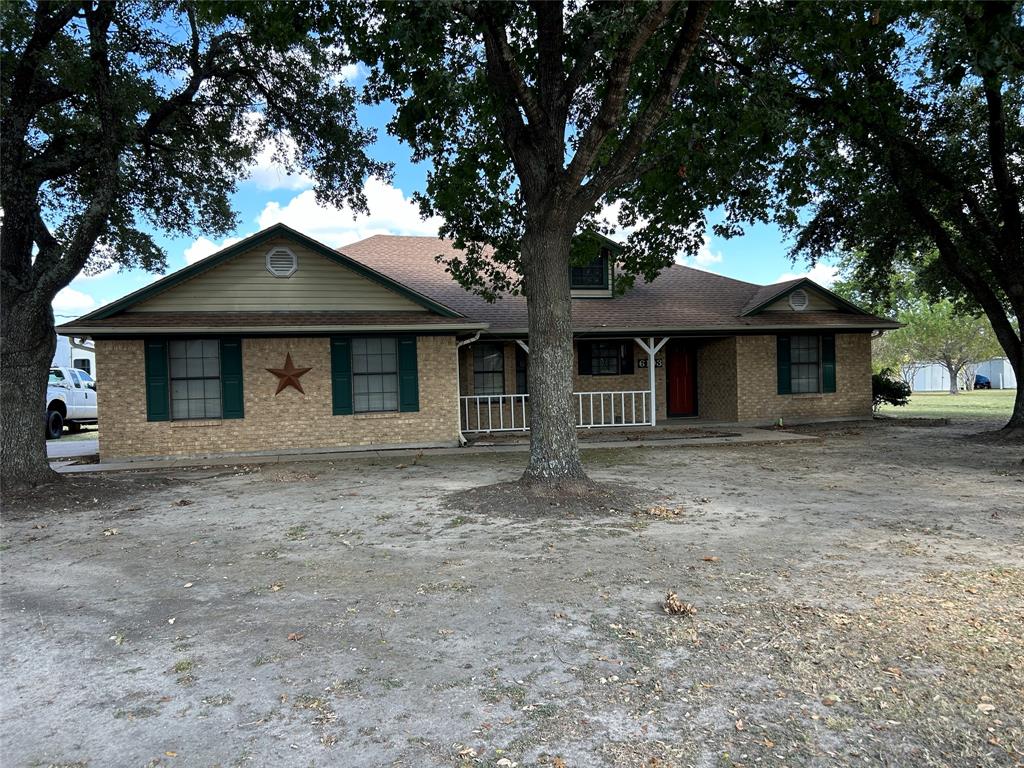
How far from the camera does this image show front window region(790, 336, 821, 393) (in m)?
17.7

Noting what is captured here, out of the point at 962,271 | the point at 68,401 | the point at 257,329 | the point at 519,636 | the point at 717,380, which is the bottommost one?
the point at 519,636

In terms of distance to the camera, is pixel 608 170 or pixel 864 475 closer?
pixel 608 170

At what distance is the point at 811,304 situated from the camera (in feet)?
60.4

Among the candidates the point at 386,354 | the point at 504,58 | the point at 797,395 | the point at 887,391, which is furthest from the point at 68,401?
the point at 887,391

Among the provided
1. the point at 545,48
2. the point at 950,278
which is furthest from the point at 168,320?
the point at 950,278

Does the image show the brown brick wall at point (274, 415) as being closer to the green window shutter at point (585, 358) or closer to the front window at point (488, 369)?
the front window at point (488, 369)

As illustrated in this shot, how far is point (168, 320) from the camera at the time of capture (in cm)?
1293

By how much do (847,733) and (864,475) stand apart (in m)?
Answer: 7.89

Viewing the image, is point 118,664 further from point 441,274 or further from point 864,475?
point 441,274

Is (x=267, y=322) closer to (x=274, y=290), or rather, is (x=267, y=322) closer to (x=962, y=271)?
(x=274, y=290)

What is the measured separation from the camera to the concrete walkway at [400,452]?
12156 millimetres

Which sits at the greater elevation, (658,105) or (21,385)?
(658,105)

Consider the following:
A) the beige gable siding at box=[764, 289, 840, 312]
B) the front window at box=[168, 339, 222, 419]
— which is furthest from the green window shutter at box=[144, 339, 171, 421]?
the beige gable siding at box=[764, 289, 840, 312]

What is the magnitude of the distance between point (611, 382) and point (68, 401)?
17258 mm
